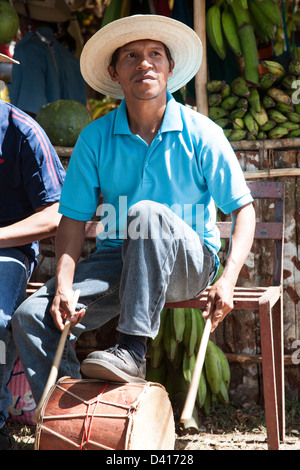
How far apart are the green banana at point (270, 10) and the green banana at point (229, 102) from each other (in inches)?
22.6

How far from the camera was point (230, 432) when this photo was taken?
2.98 m

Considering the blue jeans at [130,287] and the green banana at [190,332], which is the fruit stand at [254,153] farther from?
the blue jeans at [130,287]

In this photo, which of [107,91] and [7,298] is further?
[107,91]

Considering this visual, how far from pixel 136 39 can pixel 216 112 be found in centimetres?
103

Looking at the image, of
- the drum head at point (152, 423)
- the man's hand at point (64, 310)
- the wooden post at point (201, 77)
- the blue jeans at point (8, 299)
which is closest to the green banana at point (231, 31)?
the wooden post at point (201, 77)

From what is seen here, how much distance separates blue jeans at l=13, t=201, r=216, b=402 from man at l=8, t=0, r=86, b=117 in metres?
2.54

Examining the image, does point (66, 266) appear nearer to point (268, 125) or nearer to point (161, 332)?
point (161, 332)

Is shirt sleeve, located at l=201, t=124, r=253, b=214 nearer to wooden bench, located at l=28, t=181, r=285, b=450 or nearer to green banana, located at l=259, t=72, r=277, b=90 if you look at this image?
wooden bench, located at l=28, t=181, r=285, b=450

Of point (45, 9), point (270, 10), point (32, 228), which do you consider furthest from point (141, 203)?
point (45, 9)
